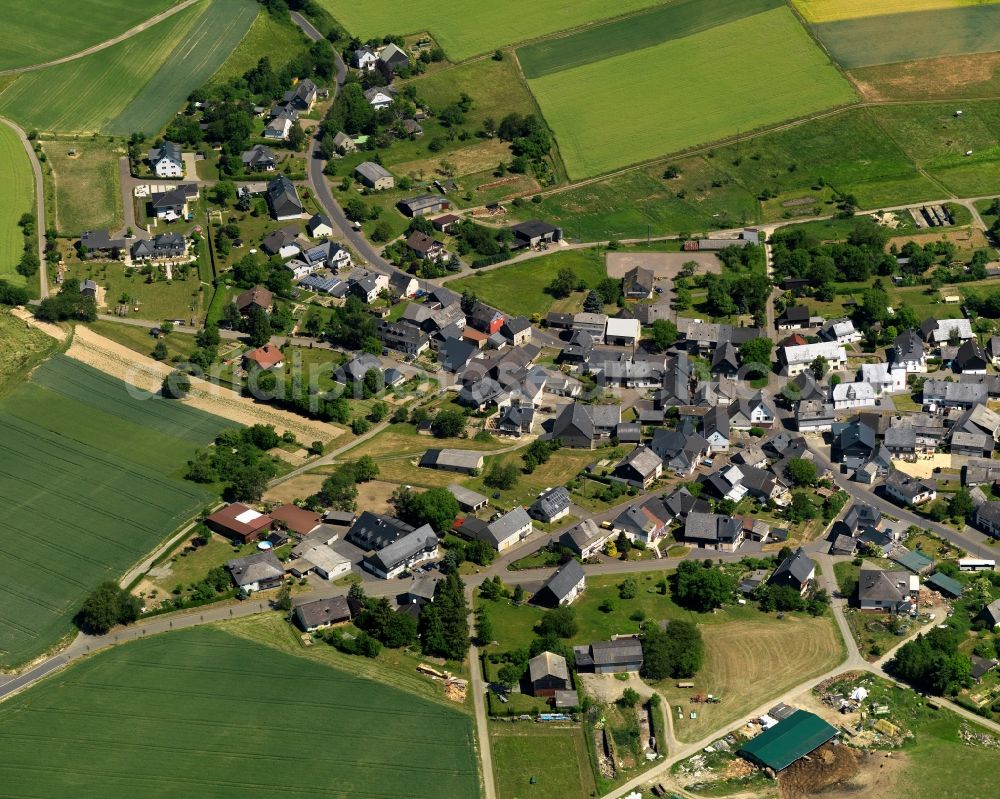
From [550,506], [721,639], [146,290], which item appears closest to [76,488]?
[146,290]

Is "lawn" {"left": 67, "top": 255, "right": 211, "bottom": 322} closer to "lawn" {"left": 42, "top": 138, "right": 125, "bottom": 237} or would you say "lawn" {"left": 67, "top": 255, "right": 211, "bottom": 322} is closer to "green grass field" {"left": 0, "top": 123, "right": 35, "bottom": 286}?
"green grass field" {"left": 0, "top": 123, "right": 35, "bottom": 286}

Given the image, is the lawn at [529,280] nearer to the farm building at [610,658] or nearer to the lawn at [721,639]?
the lawn at [721,639]

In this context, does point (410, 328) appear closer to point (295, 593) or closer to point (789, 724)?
point (295, 593)

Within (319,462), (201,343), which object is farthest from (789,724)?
(201,343)

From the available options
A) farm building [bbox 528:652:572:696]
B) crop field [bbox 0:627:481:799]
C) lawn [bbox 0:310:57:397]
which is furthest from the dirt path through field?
farm building [bbox 528:652:572:696]

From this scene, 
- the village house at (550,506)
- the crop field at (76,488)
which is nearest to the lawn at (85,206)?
the crop field at (76,488)
